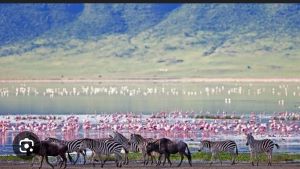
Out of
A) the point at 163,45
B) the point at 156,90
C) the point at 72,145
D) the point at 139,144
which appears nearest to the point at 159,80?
the point at 156,90

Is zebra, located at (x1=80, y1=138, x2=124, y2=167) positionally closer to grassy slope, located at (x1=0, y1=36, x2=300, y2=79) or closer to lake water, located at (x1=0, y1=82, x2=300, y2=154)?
lake water, located at (x1=0, y1=82, x2=300, y2=154)

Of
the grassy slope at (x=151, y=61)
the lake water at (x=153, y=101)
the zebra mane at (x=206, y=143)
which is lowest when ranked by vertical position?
the zebra mane at (x=206, y=143)

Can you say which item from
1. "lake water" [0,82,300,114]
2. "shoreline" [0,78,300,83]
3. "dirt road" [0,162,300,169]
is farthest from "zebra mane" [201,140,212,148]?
"shoreline" [0,78,300,83]

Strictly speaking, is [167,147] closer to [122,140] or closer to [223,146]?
[122,140]

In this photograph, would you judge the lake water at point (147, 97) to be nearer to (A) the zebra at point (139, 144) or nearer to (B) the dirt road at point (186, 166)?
(A) the zebra at point (139, 144)

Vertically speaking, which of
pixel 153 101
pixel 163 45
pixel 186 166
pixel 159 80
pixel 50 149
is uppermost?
pixel 163 45

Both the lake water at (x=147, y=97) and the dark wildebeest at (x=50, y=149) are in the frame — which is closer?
the dark wildebeest at (x=50, y=149)

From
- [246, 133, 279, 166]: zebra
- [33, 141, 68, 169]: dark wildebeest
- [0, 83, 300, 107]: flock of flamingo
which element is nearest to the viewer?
[33, 141, 68, 169]: dark wildebeest

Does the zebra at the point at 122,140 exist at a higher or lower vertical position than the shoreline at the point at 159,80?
lower

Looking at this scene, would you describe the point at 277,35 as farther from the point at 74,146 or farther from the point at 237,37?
the point at 74,146

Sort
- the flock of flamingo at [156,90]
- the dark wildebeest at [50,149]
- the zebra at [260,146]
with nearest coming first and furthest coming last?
the dark wildebeest at [50,149] < the flock of flamingo at [156,90] < the zebra at [260,146]

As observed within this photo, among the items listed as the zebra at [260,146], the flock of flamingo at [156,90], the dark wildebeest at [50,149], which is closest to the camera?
the dark wildebeest at [50,149]

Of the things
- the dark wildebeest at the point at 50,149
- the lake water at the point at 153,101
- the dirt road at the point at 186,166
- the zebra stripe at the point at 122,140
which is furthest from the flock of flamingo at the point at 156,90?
the dirt road at the point at 186,166

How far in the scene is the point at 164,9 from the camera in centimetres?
2344
